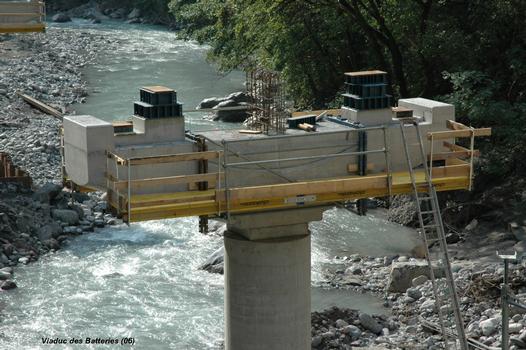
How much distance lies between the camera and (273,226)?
60.0ft

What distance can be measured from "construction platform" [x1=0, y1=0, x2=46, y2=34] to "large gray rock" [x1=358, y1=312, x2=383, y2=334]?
37.8ft

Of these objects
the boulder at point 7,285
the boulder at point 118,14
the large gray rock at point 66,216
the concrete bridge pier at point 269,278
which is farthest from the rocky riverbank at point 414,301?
the boulder at point 118,14

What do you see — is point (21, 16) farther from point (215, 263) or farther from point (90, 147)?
point (90, 147)

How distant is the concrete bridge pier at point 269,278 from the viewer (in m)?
18.3

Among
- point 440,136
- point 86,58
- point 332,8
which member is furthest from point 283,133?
point 86,58

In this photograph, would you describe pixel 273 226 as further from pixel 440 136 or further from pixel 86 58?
pixel 86 58

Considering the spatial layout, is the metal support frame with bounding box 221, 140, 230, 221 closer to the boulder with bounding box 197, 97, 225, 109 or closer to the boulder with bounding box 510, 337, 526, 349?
the boulder with bounding box 510, 337, 526, 349

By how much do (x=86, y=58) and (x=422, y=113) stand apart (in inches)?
1923

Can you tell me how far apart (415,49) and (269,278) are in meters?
19.4

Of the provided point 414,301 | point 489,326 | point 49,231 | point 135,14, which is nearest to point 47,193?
point 49,231

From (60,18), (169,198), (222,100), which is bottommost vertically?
(222,100)

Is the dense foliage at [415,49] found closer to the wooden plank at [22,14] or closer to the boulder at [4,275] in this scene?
the wooden plank at [22,14]

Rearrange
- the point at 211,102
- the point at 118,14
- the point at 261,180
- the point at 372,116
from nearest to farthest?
the point at 261,180
the point at 372,116
the point at 211,102
the point at 118,14

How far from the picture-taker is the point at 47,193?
33.2 meters
